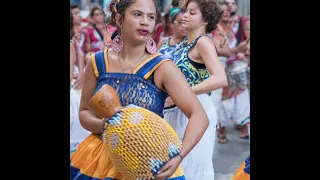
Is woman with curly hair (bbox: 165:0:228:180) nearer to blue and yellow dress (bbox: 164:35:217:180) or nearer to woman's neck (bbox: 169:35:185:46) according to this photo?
blue and yellow dress (bbox: 164:35:217:180)

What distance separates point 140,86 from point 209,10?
2.03m

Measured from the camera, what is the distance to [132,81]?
2.93 metres

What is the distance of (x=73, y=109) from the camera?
6586 millimetres

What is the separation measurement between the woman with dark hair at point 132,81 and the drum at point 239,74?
18.9 feet

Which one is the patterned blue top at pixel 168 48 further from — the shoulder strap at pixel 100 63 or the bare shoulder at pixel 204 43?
the shoulder strap at pixel 100 63

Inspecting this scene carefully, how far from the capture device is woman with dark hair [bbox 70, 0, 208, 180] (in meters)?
2.86

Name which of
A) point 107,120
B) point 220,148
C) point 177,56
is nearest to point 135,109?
point 107,120

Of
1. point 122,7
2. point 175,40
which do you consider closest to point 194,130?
point 122,7

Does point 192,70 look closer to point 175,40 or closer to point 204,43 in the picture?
point 204,43

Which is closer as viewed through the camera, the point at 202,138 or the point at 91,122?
the point at 91,122

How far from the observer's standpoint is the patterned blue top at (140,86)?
289 cm

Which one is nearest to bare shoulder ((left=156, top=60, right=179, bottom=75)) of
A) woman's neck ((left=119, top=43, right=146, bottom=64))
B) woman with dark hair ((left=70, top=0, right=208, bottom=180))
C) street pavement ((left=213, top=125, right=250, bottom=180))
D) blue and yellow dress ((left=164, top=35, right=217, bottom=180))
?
woman with dark hair ((left=70, top=0, right=208, bottom=180))

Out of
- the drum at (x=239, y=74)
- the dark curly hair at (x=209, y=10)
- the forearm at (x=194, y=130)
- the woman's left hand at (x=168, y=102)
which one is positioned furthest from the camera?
the drum at (x=239, y=74)

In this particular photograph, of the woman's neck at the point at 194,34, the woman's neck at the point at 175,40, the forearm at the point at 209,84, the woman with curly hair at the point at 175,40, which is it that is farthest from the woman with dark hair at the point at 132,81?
the woman's neck at the point at 175,40
